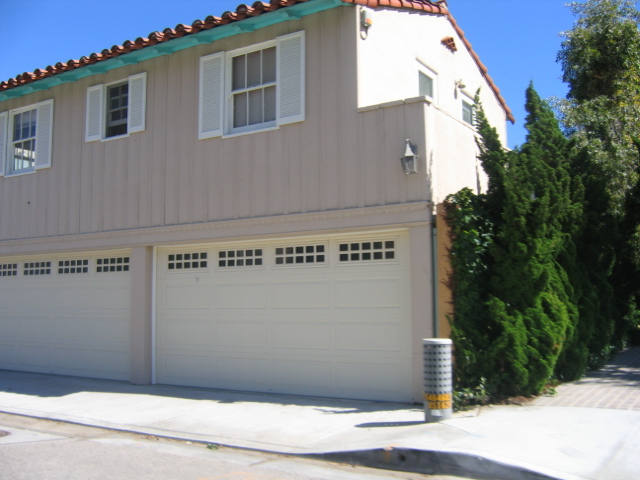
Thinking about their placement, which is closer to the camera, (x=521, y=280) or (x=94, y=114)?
(x=521, y=280)

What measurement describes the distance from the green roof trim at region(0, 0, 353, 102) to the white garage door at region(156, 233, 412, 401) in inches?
135

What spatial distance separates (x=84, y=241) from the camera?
469 inches

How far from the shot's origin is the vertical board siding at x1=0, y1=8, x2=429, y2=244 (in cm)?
883

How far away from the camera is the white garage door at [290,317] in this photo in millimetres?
8688

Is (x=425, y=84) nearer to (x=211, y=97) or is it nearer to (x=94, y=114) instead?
(x=211, y=97)

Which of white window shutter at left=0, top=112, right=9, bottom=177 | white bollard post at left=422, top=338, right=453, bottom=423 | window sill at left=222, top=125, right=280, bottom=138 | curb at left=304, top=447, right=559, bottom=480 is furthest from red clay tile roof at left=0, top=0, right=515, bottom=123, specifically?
curb at left=304, top=447, right=559, bottom=480

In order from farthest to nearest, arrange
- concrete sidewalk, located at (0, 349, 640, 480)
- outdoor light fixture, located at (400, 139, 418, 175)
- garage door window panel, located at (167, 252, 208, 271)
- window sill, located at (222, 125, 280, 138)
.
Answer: garage door window panel, located at (167, 252, 208, 271)
window sill, located at (222, 125, 280, 138)
outdoor light fixture, located at (400, 139, 418, 175)
concrete sidewalk, located at (0, 349, 640, 480)

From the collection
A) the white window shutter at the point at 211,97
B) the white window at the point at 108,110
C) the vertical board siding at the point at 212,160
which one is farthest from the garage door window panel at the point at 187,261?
the white window at the point at 108,110

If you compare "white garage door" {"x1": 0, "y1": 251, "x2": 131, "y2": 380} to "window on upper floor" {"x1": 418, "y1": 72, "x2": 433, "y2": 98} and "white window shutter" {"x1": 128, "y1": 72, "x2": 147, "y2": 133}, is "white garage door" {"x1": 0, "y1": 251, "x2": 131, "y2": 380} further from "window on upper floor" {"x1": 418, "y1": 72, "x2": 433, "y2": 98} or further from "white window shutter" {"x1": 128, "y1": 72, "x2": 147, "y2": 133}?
"window on upper floor" {"x1": 418, "y1": 72, "x2": 433, "y2": 98}

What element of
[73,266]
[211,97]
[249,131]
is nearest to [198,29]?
[211,97]

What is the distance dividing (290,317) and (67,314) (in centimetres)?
540

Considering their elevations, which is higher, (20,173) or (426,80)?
(426,80)

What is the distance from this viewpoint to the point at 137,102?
1143 cm

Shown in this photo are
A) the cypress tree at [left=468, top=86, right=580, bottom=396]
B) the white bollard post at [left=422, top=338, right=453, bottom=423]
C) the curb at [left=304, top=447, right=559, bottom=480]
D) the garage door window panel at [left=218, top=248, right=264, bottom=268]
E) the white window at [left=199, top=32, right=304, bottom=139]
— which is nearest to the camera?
the curb at [left=304, top=447, right=559, bottom=480]
